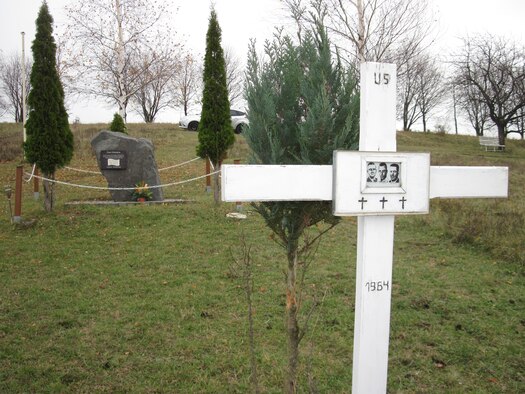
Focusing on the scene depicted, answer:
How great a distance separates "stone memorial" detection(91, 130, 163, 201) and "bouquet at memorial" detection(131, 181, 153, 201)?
110 millimetres

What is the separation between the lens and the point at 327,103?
8.27ft

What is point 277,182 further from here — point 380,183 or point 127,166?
point 127,166

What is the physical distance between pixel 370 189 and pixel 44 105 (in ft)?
31.0

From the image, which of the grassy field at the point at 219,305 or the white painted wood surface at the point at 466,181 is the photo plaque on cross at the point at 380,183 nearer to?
the white painted wood surface at the point at 466,181

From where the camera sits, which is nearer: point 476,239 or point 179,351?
point 179,351

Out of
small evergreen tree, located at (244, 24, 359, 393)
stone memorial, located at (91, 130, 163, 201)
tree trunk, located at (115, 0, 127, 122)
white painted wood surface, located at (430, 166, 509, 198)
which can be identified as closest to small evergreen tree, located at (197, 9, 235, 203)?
stone memorial, located at (91, 130, 163, 201)

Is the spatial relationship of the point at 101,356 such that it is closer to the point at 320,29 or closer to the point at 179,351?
the point at 179,351

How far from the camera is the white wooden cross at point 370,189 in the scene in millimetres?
1979

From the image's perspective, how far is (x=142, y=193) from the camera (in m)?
11.2

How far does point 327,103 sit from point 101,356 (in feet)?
9.80

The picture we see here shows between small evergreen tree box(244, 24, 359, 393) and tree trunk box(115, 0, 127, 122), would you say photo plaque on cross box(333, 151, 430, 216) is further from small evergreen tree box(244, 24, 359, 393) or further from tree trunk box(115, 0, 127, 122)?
tree trunk box(115, 0, 127, 122)

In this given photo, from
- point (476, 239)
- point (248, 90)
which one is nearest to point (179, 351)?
point (248, 90)

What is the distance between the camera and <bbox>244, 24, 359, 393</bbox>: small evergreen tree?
260cm

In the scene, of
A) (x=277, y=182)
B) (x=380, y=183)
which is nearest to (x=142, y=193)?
(x=277, y=182)
